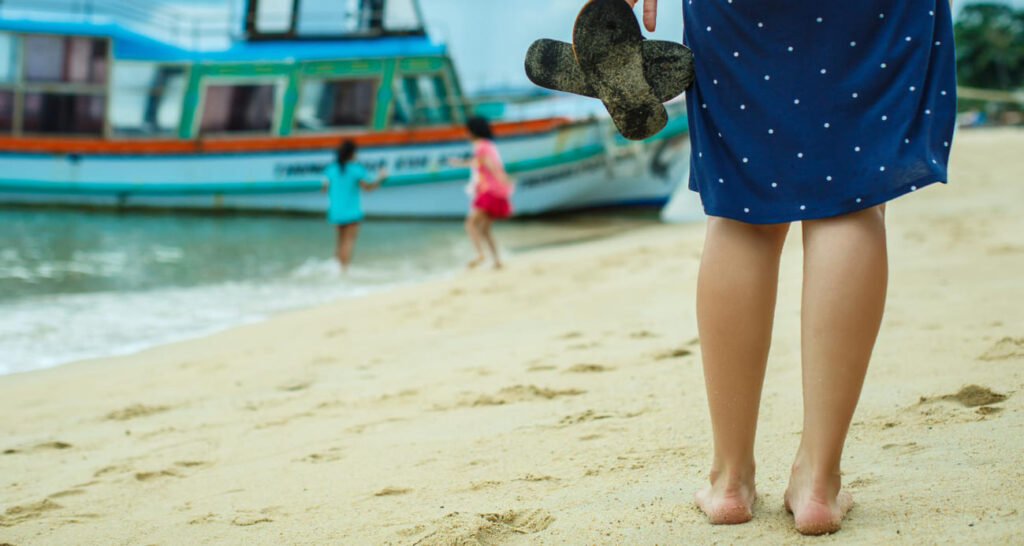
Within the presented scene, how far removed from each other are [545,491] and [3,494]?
1.19m

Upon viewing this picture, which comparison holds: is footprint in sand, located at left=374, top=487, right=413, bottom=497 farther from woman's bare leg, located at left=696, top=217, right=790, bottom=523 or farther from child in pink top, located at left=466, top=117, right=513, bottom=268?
child in pink top, located at left=466, top=117, right=513, bottom=268

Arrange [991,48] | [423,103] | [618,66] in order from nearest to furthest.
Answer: [618,66] → [423,103] → [991,48]

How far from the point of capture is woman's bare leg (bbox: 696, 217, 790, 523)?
1.39m

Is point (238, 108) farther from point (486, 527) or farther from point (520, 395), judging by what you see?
point (486, 527)

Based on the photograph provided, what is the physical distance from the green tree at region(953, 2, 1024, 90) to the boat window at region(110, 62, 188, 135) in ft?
196

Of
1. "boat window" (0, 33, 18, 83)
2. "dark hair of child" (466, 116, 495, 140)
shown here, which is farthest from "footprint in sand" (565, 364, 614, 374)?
"boat window" (0, 33, 18, 83)

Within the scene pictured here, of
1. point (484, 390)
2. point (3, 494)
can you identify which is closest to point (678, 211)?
point (484, 390)

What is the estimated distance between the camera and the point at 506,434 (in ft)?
6.63

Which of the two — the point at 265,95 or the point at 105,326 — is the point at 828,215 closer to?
the point at 105,326

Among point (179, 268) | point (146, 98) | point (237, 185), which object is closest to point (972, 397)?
point (179, 268)

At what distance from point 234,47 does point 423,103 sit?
2668 millimetres

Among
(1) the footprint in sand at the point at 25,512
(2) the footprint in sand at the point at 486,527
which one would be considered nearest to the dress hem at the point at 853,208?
(2) the footprint in sand at the point at 486,527

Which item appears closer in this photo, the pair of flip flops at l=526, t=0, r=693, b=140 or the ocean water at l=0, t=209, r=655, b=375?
the pair of flip flops at l=526, t=0, r=693, b=140

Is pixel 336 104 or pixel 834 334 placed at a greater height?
pixel 834 334
